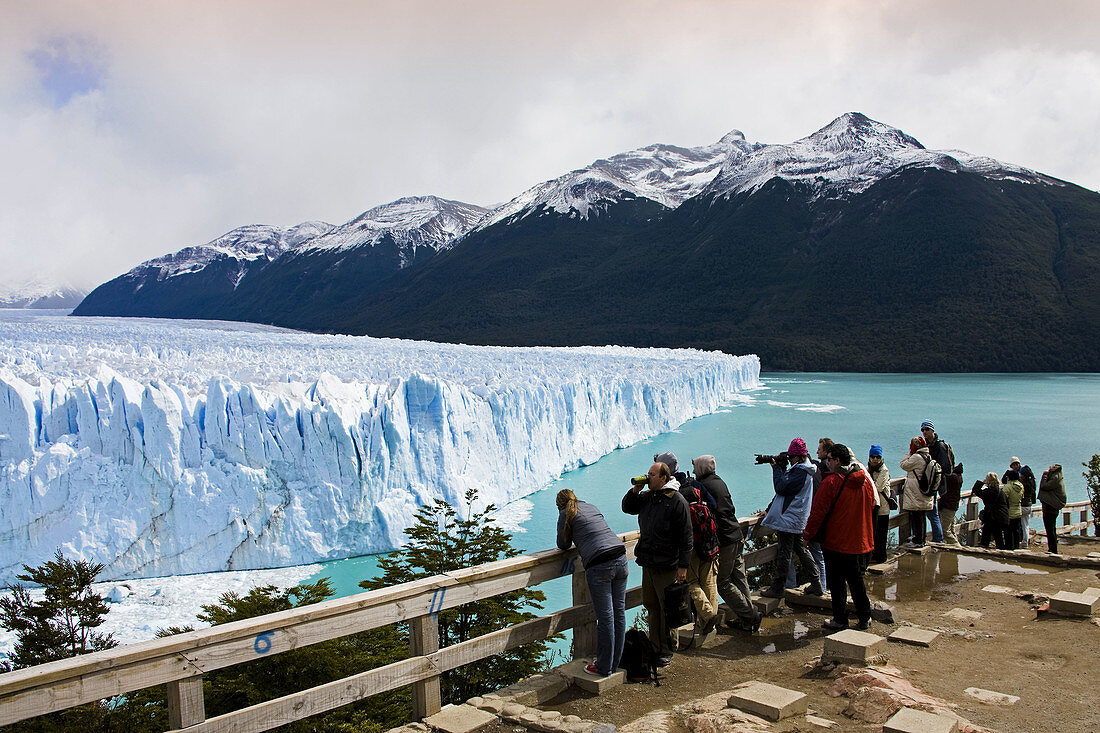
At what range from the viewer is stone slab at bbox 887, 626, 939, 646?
12.9 ft

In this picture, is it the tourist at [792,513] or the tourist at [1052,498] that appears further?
the tourist at [1052,498]

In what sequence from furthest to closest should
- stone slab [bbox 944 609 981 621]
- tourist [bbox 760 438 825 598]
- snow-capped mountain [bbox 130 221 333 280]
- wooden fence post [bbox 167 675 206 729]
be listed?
1. snow-capped mountain [bbox 130 221 333 280]
2. tourist [bbox 760 438 825 598]
3. stone slab [bbox 944 609 981 621]
4. wooden fence post [bbox 167 675 206 729]

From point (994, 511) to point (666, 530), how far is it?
550 centimetres

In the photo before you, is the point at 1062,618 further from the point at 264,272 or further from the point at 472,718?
the point at 264,272

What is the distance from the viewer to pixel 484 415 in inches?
598

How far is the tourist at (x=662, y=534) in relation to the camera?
3588mm

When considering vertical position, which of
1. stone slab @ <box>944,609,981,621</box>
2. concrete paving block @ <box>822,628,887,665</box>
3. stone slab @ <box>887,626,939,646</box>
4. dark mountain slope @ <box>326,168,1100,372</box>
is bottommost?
stone slab @ <box>944,609,981,621</box>

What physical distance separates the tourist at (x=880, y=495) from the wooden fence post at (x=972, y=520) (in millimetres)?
2830

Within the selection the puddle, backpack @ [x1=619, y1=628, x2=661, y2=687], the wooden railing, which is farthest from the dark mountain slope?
the wooden railing

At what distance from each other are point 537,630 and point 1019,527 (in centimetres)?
691

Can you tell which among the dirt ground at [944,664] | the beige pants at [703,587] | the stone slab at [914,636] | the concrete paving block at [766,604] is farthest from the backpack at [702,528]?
the stone slab at [914,636]

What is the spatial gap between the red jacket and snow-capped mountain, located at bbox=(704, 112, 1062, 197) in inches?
3982

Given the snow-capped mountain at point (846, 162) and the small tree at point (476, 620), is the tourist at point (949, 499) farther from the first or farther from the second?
the snow-capped mountain at point (846, 162)

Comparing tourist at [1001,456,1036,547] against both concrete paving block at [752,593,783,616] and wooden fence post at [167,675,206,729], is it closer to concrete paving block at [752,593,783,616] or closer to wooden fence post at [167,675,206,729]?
concrete paving block at [752,593,783,616]
